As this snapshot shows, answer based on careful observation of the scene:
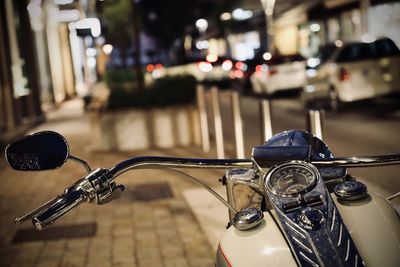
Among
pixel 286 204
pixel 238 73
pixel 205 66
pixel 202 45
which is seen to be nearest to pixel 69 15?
pixel 205 66

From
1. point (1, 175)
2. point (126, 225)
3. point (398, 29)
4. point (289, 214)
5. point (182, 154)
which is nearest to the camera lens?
point (289, 214)

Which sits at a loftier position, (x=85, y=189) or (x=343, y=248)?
(x=85, y=189)

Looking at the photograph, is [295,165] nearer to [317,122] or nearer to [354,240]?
[354,240]

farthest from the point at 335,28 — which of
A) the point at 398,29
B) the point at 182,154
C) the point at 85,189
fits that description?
the point at 85,189

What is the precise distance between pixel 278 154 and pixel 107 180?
65 cm

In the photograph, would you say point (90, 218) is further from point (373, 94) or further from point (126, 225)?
point (373, 94)

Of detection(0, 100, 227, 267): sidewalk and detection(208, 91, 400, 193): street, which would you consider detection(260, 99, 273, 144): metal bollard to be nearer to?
detection(208, 91, 400, 193): street

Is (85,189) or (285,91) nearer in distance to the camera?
(85,189)

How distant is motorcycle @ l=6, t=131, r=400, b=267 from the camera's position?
195 centimetres

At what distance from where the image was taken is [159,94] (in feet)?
41.2

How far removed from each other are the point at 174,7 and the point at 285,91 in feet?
72.8

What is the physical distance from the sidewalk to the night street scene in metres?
0.02

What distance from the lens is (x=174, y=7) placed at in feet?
138

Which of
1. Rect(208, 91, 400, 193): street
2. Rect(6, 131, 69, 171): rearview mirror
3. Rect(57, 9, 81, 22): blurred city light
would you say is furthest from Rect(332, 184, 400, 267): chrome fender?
Rect(57, 9, 81, 22): blurred city light
